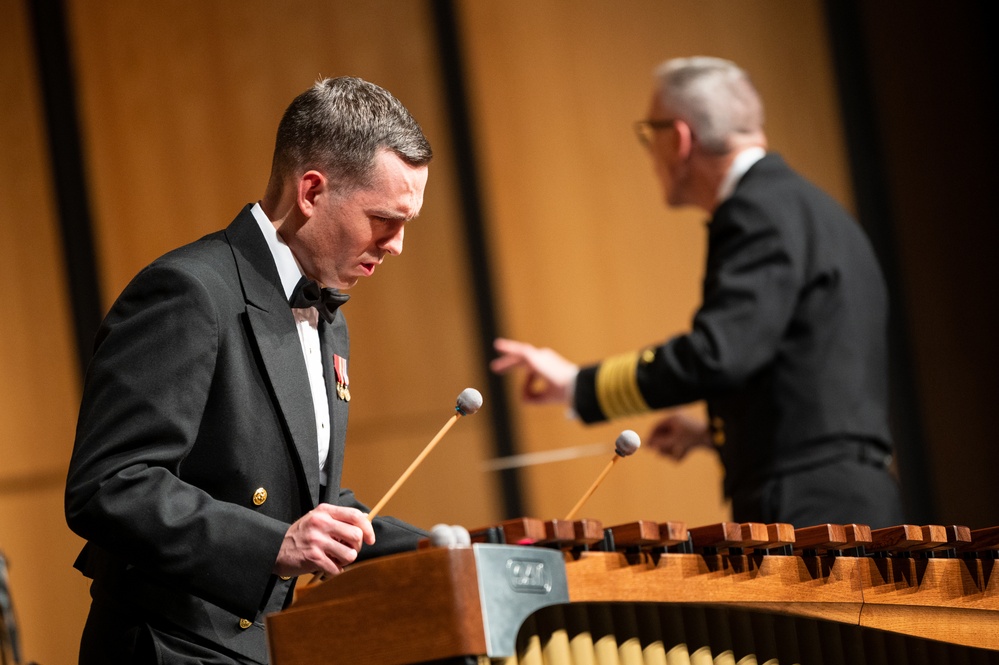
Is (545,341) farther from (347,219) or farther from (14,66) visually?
(347,219)

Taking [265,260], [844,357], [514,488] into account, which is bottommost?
[514,488]

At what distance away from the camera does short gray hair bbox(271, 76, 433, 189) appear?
2020 mm

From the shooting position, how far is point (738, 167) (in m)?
3.46

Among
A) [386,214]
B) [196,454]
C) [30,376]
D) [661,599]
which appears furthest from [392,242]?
[30,376]

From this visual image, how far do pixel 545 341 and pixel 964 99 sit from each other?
72.3 inches

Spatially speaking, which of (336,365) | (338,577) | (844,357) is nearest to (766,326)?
(844,357)

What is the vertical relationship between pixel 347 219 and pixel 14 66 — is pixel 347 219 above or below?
below

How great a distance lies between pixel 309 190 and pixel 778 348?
5.01 feet

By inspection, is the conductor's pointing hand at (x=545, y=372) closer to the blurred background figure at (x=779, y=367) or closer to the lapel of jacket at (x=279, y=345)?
the blurred background figure at (x=779, y=367)

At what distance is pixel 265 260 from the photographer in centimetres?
196

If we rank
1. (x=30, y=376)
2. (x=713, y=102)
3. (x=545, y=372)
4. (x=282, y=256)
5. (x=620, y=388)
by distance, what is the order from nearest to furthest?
(x=282, y=256) < (x=620, y=388) < (x=545, y=372) < (x=713, y=102) < (x=30, y=376)

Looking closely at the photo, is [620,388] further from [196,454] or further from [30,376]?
[30,376]

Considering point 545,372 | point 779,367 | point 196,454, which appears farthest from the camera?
point 545,372

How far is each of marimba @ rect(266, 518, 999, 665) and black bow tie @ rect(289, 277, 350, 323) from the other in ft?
1.92
